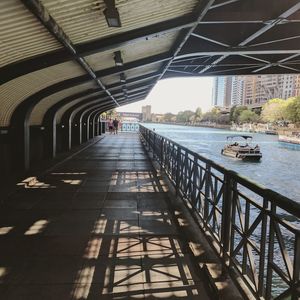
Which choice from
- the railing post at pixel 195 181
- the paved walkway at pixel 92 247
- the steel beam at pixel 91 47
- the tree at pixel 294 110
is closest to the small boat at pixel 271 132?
the tree at pixel 294 110

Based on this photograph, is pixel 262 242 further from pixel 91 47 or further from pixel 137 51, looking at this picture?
pixel 137 51

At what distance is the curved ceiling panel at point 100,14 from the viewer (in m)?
6.28

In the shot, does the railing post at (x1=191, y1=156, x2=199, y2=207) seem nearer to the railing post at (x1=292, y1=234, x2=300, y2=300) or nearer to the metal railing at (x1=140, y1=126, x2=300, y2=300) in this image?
the metal railing at (x1=140, y1=126, x2=300, y2=300)

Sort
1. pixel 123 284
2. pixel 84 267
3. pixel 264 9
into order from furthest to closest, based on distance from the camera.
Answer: pixel 264 9 → pixel 84 267 → pixel 123 284

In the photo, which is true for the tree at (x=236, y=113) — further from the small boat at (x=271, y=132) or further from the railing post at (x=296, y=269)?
the railing post at (x=296, y=269)

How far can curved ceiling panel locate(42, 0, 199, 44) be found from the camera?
20.6 ft

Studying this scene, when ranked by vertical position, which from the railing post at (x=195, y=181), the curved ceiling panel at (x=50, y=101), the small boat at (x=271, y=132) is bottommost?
the small boat at (x=271, y=132)

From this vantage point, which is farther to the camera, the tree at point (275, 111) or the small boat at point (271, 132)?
the small boat at point (271, 132)

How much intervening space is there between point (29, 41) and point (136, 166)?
7398 mm

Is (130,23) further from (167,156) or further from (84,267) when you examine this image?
(84,267)

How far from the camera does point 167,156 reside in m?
11.1

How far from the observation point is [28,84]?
1053 centimetres

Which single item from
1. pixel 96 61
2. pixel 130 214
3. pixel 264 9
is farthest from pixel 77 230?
pixel 264 9

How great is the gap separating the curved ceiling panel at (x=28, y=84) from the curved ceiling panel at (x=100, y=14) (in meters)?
2.20
